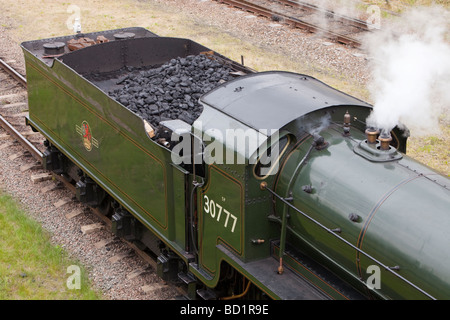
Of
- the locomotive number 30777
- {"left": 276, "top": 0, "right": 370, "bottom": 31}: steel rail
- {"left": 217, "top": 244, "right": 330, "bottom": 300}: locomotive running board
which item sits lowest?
{"left": 276, "top": 0, "right": 370, "bottom": 31}: steel rail

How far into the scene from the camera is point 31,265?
8.41 metres

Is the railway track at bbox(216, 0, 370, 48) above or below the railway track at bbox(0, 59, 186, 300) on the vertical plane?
above

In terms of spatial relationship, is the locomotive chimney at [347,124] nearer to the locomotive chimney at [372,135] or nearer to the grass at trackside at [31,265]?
the locomotive chimney at [372,135]

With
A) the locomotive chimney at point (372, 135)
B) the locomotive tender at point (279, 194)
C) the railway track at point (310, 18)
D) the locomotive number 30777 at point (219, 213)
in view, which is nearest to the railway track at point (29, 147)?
the locomotive tender at point (279, 194)

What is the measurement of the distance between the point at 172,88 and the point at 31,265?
3.03 metres

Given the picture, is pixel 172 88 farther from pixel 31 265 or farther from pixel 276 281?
pixel 276 281

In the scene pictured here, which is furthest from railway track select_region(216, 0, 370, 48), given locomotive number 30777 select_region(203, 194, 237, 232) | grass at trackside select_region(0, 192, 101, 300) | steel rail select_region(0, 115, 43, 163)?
locomotive number 30777 select_region(203, 194, 237, 232)

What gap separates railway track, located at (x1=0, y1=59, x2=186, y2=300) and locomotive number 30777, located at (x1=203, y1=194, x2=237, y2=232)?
5.96ft

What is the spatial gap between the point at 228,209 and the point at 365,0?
48.5 feet

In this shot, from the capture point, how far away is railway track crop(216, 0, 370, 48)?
16.1 m

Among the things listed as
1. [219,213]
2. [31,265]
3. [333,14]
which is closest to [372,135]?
[219,213]

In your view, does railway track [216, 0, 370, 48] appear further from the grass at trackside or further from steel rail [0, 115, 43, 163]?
the grass at trackside

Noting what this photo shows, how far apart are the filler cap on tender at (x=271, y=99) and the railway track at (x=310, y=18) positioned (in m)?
9.40
